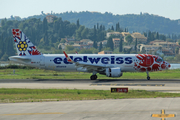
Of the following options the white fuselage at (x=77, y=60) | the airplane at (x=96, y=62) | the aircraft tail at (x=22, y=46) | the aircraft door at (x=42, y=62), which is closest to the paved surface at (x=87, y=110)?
the airplane at (x=96, y=62)

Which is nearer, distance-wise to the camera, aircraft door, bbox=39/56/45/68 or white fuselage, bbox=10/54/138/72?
white fuselage, bbox=10/54/138/72

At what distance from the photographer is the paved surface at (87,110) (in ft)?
64.1

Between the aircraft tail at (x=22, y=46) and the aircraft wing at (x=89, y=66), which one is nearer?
the aircraft wing at (x=89, y=66)

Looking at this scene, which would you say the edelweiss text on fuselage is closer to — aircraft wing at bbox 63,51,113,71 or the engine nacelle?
aircraft wing at bbox 63,51,113,71

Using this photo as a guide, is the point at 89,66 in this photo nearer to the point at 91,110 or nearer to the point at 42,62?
the point at 42,62

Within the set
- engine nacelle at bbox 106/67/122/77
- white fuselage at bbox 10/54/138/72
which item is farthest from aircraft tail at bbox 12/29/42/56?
engine nacelle at bbox 106/67/122/77

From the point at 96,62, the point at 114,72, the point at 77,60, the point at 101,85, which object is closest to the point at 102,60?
the point at 96,62

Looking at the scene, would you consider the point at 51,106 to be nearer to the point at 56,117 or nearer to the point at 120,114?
the point at 56,117

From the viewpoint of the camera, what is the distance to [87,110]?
2208cm

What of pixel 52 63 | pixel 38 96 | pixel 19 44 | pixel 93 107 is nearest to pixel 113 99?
pixel 93 107

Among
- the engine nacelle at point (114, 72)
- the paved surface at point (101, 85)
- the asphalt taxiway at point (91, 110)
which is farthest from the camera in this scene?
the engine nacelle at point (114, 72)

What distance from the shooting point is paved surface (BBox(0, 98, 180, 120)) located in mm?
19547

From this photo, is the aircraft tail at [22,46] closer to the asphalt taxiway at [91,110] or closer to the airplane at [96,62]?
the airplane at [96,62]

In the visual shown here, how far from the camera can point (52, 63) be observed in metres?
52.2
